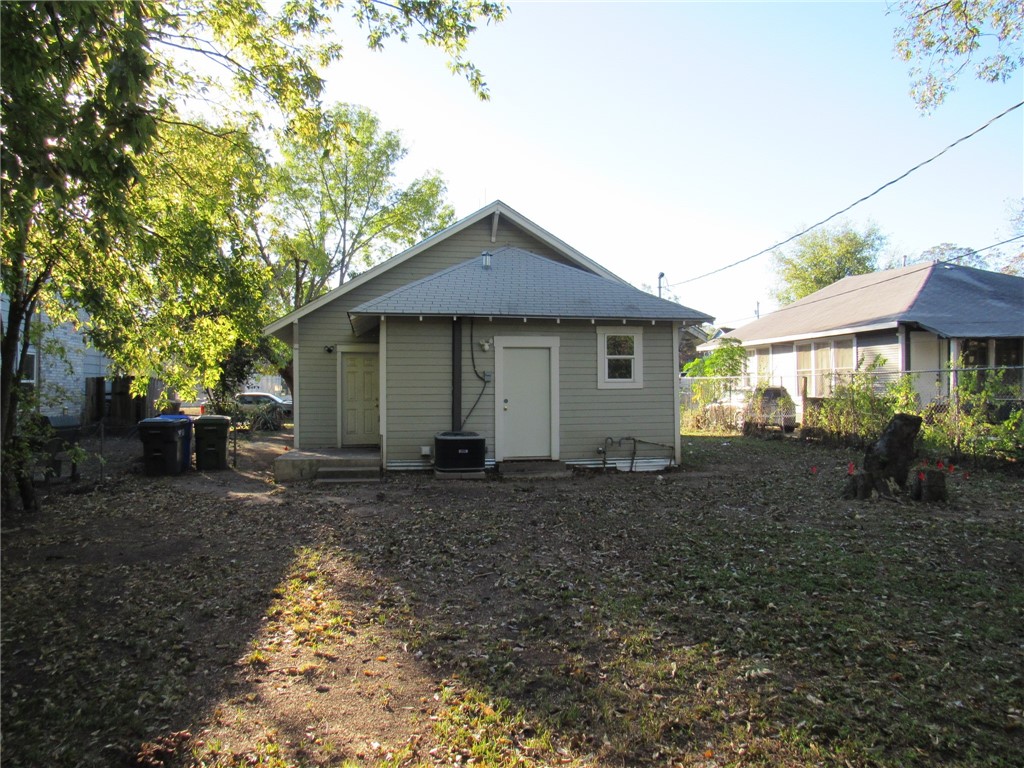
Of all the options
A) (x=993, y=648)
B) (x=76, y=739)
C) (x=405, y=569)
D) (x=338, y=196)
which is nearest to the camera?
(x=76, y=739)

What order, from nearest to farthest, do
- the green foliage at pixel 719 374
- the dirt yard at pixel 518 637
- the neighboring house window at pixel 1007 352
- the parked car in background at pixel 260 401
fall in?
the dirt yard at pixel 518 637
the neighboring house window at pixel 1007 352
the green foliage at pixel 719 374
the parked car in background at pixel 260 401

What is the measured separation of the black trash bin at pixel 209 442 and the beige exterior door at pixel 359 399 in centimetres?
244

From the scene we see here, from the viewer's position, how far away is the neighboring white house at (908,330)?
1661 centimetres

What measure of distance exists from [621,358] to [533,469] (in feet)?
9.17

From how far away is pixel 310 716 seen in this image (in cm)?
351

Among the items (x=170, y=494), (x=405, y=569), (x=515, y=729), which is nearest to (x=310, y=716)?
(x=515, y=729)

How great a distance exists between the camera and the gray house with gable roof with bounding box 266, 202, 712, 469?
478 inches

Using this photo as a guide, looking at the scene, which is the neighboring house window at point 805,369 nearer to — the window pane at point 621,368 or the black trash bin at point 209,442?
the window pane at point 621,368

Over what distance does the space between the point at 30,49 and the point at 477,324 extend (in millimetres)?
8814

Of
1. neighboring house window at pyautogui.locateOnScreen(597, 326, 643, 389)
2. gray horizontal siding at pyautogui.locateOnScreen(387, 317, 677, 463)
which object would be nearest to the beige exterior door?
gray horizontal siding at pyautogui.locateOnScreen(387, 317, 677, 463)

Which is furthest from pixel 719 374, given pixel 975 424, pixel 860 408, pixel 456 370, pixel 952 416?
pixel 456 370

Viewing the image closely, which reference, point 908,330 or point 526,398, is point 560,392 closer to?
point 526,398

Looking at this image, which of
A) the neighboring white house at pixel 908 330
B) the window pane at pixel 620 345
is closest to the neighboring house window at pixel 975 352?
the neighboring white house at pixel 908 330

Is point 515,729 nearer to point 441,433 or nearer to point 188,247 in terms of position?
point 188,247
